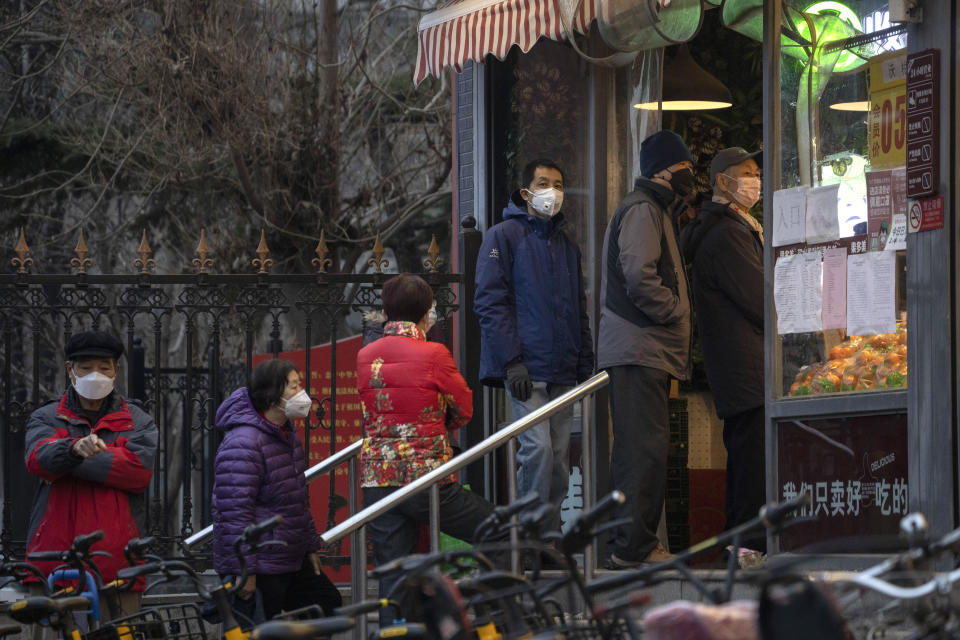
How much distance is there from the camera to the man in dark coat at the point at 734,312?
28.8ft

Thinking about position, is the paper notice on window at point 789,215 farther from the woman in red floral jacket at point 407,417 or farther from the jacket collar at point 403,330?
the jacket collar at point 403,330

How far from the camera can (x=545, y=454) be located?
8453 mm

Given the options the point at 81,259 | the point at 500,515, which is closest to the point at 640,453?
the point at 500,515

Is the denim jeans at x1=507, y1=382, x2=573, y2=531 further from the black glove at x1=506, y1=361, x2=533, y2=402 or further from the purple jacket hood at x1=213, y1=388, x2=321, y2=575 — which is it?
the purple jacket hood at x1=213, y1=388, x2=321, y2=575

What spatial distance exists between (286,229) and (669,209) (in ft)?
34.0

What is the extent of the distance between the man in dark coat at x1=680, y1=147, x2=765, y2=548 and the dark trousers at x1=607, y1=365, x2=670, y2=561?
570mm

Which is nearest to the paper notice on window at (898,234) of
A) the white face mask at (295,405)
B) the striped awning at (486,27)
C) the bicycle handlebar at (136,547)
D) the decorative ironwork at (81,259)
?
the striped awning at (486,27)

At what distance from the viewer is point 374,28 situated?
70.1ft

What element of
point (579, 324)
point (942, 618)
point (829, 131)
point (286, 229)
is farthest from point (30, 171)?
point (942, 618)

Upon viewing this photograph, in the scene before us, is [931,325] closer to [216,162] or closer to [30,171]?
[216,162]

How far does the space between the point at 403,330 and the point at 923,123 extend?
8.26ft

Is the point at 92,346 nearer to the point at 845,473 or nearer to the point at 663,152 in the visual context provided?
the point at 663,152

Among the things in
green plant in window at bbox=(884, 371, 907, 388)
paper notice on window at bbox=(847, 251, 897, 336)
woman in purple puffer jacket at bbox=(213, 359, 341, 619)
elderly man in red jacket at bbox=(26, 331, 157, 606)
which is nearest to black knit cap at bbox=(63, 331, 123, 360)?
elderly man in red jacket at bbox=(26, 331, 157, 606)

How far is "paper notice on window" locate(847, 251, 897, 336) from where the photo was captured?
7258mm
